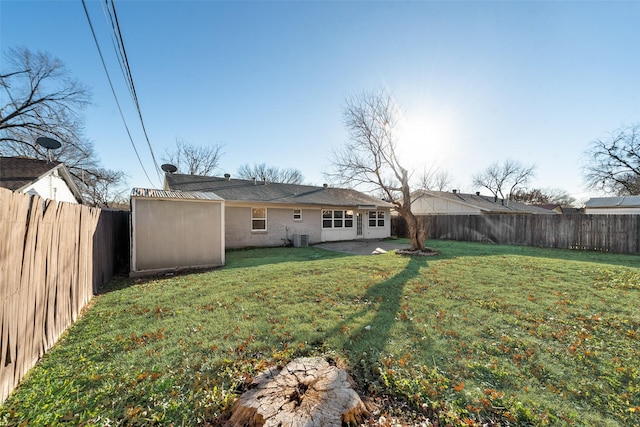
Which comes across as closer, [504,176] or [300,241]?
[300,241]

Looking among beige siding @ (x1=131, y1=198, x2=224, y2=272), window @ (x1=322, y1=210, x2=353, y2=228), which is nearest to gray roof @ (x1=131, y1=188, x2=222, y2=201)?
beige siding @ (x1=131, y1=198, x2=224, y2=272)

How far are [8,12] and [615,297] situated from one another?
14.2 metres

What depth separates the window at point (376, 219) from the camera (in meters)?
17.8

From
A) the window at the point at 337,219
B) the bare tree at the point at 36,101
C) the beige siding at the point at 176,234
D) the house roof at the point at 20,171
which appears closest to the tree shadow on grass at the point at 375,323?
the beige siding at the point at 176,234

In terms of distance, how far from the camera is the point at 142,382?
8.38 feet

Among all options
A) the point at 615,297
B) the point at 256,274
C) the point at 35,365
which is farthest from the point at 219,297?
the point at 615,297

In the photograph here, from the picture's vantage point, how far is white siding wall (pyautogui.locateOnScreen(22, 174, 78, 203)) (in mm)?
10109

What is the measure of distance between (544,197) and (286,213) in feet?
169

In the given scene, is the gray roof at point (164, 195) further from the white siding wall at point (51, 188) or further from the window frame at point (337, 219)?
the window frame at point (337, 219)

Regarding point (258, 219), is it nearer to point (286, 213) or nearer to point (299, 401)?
point (286, 213)

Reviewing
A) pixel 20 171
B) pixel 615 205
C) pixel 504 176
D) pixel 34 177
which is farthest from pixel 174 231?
pixel 504 176

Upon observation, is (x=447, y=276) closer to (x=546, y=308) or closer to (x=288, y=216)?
(x=546, y=308)

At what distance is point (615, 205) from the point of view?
832 inches

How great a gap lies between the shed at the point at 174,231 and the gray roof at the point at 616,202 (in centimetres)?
3073
